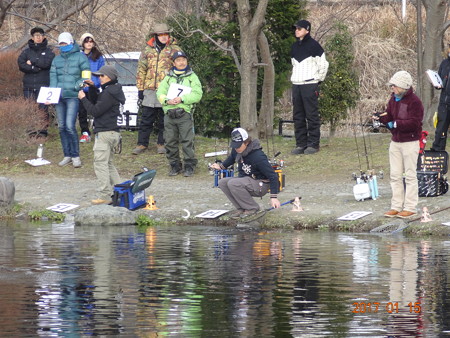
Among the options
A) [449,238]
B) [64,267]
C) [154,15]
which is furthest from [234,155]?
[154,15]

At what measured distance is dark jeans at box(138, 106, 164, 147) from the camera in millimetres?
21922

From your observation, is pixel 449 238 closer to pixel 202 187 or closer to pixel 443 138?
pixel 443 138

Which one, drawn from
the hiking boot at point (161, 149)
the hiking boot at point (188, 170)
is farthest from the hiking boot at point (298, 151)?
the hiking boot at point (161, 149)

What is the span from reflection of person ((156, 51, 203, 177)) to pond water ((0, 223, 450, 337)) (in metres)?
4.11

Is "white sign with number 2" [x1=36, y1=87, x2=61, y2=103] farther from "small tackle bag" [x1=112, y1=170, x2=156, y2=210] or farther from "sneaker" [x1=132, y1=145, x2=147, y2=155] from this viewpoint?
"small tackle bag" [x1=112, y1=170, x2=156, y2=210]

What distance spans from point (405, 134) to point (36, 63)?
8448 millimetres

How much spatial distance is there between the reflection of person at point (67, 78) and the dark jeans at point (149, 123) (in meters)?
1.42

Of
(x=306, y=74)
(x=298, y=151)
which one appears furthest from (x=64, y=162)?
(x=306, y=74)

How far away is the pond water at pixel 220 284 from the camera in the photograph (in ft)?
30.8

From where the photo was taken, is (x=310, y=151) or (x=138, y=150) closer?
(x=310, y=151)

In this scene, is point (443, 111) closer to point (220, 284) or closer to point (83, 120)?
point (83, 120)

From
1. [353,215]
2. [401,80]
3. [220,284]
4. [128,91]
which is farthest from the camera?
[128,91]
